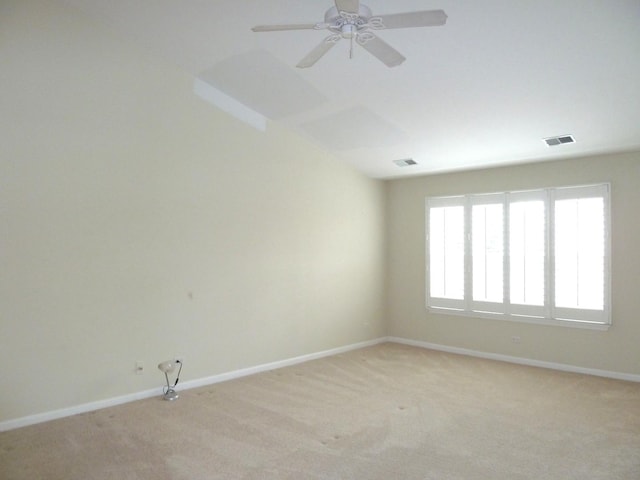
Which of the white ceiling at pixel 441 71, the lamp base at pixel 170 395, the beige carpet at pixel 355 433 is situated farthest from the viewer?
the lamp base at pixel 170 395

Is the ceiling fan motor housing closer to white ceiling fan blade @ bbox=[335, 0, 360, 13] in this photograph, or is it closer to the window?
white ceiling fan blade @ bbox=[335, 0, 360, 13]

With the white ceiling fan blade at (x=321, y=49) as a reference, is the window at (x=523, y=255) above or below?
below

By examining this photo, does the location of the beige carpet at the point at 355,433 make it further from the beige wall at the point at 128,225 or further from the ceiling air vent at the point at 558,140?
the ceiling air vent at the point at 558,140

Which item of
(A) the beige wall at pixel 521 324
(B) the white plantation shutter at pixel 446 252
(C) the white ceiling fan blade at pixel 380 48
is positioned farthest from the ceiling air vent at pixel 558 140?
(C) the white ceiling fan blade at pixel 380 48

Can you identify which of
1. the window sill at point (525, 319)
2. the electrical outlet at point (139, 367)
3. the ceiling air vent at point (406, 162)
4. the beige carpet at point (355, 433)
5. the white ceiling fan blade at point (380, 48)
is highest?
the white ceiling fan blade at point (380, 48)

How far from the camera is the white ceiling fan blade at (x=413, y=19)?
247cm

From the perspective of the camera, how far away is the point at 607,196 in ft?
17.0

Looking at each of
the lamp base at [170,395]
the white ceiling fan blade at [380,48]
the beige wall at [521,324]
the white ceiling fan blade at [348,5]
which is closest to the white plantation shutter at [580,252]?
the beige wall at [521,324]

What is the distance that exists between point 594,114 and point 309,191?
127 inches

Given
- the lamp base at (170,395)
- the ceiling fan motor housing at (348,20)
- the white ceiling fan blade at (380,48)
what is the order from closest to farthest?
the ceiling fan motor housing at (348,20)
the white ceiling fan blade at (380,48)
the lamp base at (170,395)

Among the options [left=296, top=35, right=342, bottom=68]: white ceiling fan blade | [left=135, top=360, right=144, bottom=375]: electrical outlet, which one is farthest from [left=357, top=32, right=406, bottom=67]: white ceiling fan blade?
[left=135, top=360, right=144, bottom=375]: electrical outlet

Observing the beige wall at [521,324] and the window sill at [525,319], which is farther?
the window sill at [525,319]

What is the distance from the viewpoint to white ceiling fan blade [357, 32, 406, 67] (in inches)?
111

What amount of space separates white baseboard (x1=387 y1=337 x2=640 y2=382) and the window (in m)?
0.51
